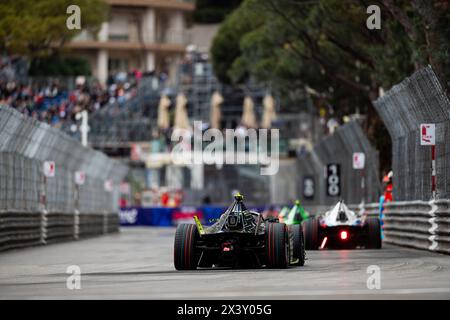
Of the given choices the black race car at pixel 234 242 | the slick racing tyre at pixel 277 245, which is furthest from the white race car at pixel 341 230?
the slick racing tyre at pixel 277 245

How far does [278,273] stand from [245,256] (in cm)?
147

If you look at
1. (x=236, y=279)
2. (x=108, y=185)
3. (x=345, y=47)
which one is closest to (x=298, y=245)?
(x=236, y=279)

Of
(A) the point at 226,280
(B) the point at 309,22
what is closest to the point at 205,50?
(B) the point at 309,22

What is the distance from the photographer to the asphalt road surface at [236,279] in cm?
1317

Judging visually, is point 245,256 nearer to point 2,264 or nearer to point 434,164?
point 2,264

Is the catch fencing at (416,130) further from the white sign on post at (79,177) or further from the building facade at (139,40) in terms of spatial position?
the building facade at (139,40)

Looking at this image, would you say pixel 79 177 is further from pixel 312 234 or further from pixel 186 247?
pixel 186 247

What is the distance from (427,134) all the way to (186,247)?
7.03 m

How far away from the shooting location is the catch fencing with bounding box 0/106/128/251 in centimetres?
2792

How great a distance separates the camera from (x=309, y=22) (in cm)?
4503

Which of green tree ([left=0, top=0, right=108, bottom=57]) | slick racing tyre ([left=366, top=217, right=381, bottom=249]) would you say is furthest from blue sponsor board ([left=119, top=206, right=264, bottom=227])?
slick racing tyre ([left=366, top=217, right=381, bottom=249])

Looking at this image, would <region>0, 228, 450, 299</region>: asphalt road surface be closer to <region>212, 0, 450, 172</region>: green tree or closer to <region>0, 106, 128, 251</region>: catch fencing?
<region>0, 106, 128, 251</region>: catch fencing

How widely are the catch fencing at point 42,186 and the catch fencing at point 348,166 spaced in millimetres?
7668

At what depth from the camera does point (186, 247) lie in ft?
58.0
